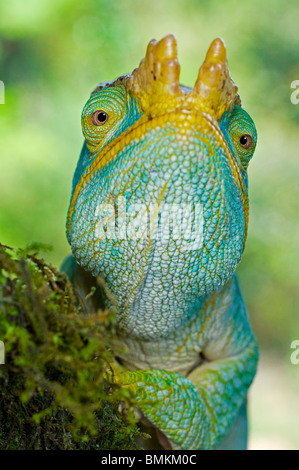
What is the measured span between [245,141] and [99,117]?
59 centimetres

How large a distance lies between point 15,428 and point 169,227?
2.58 ft

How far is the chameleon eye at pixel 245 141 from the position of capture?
204 centimetres

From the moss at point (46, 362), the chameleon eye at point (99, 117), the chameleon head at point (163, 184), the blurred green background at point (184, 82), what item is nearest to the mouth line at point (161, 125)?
the chameleon head at point (163, 184)

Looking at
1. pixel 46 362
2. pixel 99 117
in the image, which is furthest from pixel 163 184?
pixel 46 362

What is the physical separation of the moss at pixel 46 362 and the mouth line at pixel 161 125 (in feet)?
1.85

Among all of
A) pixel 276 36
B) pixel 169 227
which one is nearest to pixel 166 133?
pixel 169 227

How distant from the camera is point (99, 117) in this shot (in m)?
2.01

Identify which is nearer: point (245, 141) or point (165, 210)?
point (165, 210)

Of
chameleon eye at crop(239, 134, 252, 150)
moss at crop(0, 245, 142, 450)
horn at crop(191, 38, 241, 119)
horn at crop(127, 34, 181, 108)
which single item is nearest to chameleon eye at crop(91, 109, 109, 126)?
horn at crop(127, 34, 181, 108)

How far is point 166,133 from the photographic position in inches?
66.4

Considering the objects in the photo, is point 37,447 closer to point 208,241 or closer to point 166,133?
point 208,241

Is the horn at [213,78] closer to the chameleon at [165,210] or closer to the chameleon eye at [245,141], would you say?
the chameleon at [165,210]

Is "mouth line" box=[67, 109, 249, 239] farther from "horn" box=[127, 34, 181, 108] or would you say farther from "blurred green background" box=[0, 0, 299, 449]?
"blurred green background" box=[0, 0, 299, 449]

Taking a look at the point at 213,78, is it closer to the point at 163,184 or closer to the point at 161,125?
the point at 161,125
